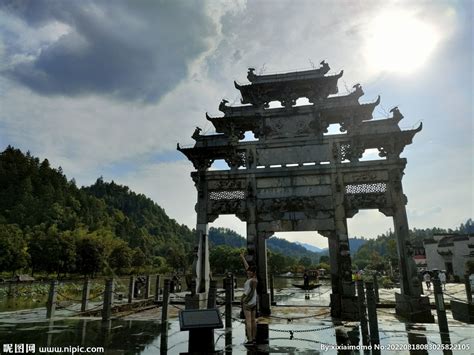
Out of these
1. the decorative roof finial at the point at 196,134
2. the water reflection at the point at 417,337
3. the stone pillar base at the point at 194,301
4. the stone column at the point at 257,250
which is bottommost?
the water reflection at the point at 417,337

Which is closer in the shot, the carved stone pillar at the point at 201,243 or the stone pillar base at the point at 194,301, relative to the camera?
the stone pillar base at the point at 194,301

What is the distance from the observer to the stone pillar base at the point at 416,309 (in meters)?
11.6

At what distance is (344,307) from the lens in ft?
40.4

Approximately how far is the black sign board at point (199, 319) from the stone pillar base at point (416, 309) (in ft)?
28.9

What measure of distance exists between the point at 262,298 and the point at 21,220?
85.7 m

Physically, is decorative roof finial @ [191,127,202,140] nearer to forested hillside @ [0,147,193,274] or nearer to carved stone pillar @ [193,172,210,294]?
carved stone pillar @ [193,172,210,294]

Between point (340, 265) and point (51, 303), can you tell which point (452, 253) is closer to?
point (340, 265)

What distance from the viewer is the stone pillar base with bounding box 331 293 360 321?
12.1 m

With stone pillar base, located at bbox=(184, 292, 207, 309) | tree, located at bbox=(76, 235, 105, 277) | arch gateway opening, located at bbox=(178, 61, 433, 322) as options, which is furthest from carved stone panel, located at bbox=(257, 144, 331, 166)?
tree, located at bbox=(76, 235, 105, 277)

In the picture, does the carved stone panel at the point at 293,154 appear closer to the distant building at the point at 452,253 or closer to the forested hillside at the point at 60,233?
the distant building at the point at 452,253

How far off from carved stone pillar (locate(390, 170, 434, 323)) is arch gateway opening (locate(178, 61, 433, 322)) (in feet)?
0.13

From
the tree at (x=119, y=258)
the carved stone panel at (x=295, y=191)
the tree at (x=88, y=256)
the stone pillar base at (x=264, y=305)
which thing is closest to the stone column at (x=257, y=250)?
the stone pillar base at (x=264, y=305)

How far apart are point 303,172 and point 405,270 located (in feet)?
19.1

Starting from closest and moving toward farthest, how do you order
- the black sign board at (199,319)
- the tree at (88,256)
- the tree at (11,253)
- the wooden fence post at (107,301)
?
1. the black sign board at (199,319)
2. the wooden fence post at (107,301)
3. the tree at (11,253)
4. the tree at (88,256)
